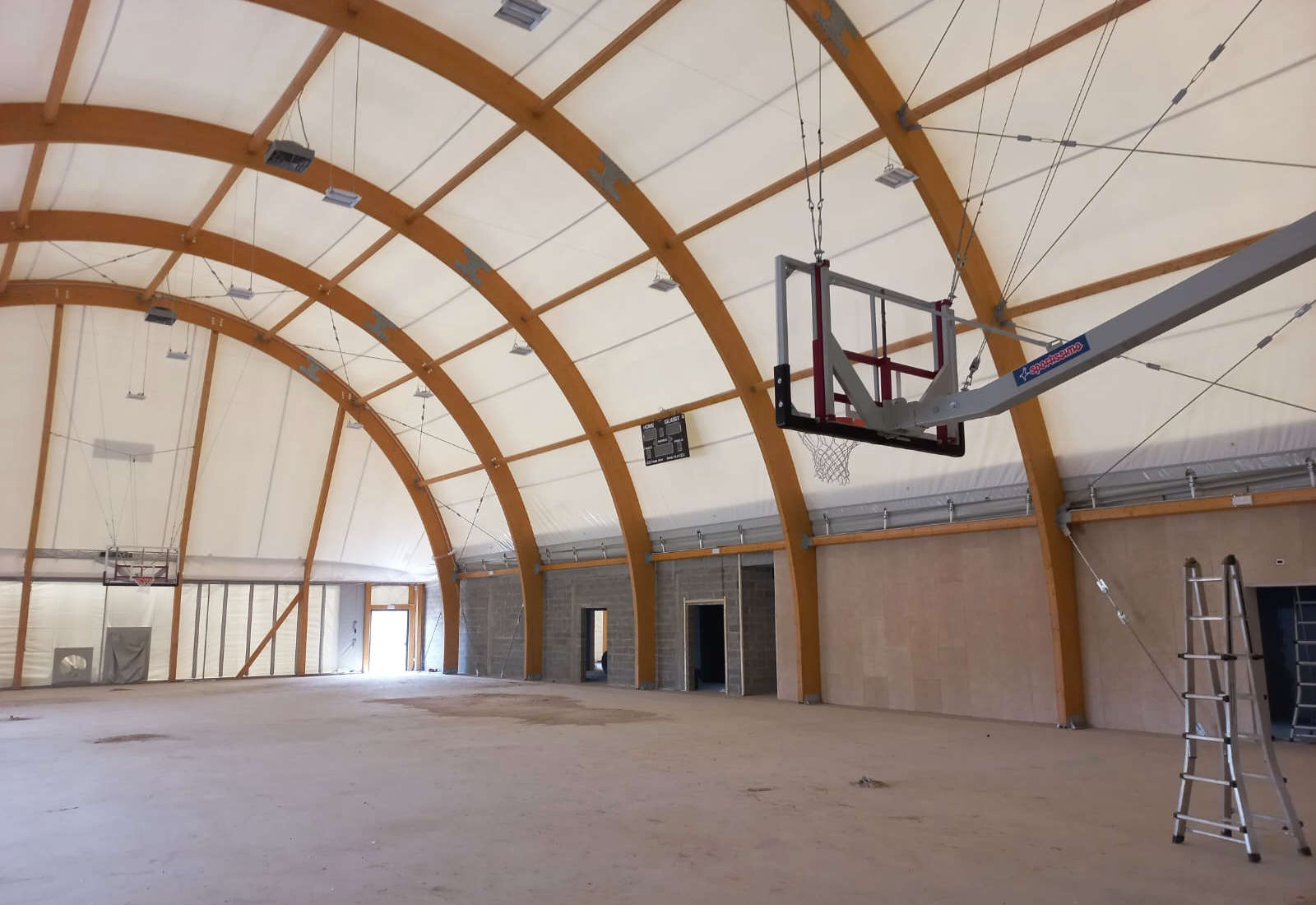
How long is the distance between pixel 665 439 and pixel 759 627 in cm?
495

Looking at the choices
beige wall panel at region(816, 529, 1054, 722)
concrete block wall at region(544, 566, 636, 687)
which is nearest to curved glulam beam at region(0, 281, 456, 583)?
concrete block wall at region(544, 566, 636, 687)

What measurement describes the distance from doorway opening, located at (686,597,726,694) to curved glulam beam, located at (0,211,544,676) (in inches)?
191

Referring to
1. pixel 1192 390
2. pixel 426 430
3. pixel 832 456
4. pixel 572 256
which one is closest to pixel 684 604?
pixel 832 456

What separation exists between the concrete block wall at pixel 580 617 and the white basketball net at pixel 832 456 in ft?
26.3

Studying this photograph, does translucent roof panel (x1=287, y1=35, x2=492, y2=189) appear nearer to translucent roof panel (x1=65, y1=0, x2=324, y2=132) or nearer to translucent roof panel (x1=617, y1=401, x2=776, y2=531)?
translucent roof panel (x1=65, y1=0, x2=324, y2=132)

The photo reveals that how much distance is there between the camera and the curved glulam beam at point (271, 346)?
22.9 m

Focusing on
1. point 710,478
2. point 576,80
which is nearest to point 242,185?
point 576,80

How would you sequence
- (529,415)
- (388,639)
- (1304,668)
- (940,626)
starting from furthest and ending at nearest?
(388,639)
(529,415)
(940,626)
(1304,668)

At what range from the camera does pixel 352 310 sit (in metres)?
23.0

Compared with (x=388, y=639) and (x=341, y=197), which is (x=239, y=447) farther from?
(x=341, y=197)

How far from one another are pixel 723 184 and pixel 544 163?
339 centimetres

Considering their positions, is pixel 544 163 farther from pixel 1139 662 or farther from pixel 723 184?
pixel 1139 662

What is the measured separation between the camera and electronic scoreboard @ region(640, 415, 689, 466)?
65.4 feet

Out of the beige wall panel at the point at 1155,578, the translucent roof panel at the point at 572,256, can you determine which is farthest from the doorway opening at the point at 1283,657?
the translucent roof panel at the point at 572,256
